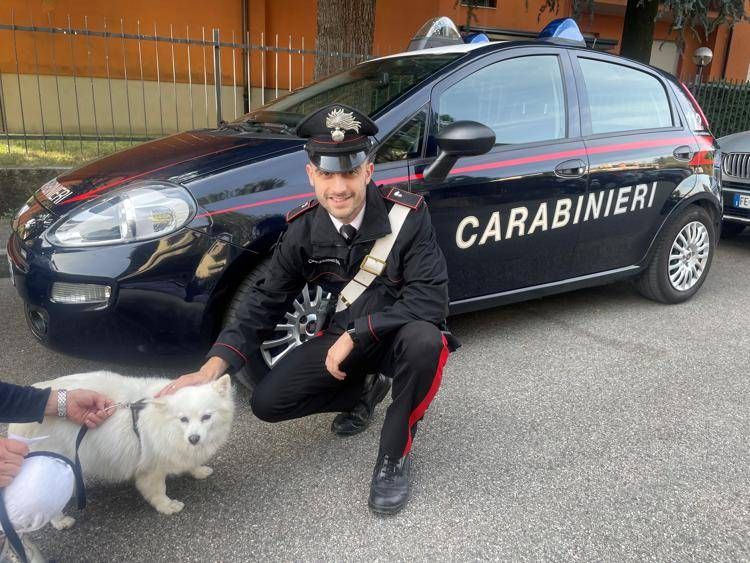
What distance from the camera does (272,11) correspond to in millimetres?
11797

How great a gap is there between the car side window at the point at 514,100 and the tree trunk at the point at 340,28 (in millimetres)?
3448

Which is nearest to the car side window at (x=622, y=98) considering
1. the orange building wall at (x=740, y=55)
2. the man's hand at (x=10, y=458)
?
the man's hand at (x=10, y=458)

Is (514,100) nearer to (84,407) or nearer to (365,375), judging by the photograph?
(365,375)

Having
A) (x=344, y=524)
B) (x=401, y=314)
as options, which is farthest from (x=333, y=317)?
(x=344, y=524)

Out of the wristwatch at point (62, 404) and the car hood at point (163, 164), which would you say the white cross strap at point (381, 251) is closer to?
the car hood at point (163, 164)

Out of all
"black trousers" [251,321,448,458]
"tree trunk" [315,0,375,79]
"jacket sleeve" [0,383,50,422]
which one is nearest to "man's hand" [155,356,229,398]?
"black trousers" [251,321,448,458]

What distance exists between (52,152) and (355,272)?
5998 mm

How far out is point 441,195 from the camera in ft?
10.3

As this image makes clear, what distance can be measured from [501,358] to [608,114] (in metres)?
1.67

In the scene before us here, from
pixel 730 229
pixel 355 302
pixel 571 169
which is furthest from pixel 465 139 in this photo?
pixel 730 229

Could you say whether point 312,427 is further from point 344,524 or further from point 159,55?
point 159,55

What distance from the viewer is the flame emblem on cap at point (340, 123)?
2.18 m

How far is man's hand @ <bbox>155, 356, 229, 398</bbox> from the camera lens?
2.13m

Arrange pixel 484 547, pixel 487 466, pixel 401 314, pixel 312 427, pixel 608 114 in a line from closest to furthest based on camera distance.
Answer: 1. pixel 484 547
2. pixel 401 314
3. pixel 487 466
4. pixel 312 427
5. pixel 608 114
